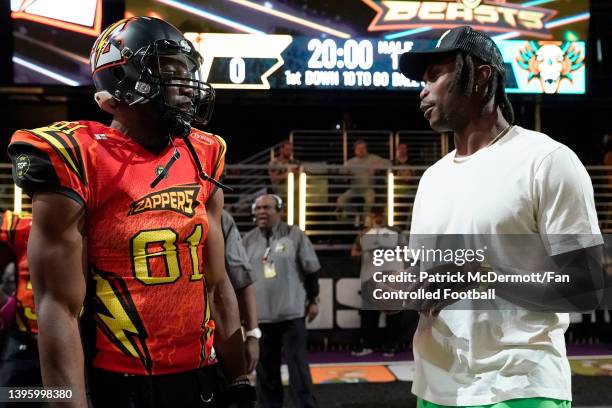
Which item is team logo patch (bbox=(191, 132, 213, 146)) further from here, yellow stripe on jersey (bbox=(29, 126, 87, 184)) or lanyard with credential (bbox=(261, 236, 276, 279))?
lanyard with credential (bbox=(261, 236, 276, 279))

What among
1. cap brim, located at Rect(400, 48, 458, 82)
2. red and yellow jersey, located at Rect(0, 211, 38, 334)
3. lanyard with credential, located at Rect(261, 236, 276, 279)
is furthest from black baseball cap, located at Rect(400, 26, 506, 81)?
lanyard with credential, located at Rect(261, 236, 276, 279)

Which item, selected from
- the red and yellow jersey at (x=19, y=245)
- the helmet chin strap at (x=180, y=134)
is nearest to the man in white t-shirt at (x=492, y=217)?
the helmet chin strap at (x=180, y=134)

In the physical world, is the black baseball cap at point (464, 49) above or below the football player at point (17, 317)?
above

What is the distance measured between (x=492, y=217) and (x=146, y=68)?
1056mm

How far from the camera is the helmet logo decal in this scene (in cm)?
183

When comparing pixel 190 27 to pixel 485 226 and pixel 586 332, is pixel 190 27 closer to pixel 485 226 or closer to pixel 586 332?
pixel 586 332

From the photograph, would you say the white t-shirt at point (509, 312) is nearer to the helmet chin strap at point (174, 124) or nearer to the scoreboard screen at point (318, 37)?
the helmet chin strap at point (174, 124)

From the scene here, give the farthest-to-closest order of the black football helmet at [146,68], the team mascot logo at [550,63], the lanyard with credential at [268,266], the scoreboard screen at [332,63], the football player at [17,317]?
1. the team mascot logo at [550,63]
2. the scoreboard screen at [332,63]
3. the lanyard with credential at [268,266]
4. the football player at [17,317]
5. the black football helmet at [146,68]

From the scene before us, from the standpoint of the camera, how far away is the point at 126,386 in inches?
65.8

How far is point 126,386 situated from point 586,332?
7.84 m

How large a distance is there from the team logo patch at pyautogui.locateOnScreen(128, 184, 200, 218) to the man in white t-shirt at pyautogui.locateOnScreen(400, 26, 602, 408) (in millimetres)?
731

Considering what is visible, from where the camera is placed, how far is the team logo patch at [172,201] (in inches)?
66.7
